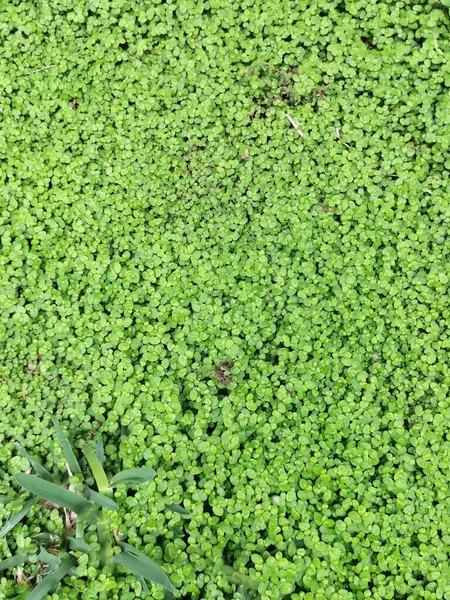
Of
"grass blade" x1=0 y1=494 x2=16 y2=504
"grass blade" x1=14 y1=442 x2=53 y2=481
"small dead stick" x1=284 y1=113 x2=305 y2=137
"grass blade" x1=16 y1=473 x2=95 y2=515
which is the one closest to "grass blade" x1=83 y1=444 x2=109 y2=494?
"grass blade" x1=16 y1=473 x2=95 y2=515

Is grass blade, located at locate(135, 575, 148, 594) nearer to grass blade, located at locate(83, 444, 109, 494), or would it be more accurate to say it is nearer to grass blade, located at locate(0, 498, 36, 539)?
grass blade, located at locate(83, 444, 109, 494)

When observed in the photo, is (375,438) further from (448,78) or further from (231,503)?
(448,78)

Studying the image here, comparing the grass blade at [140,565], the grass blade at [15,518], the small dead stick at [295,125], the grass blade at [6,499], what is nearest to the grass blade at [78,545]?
the grass blade at [140,565]

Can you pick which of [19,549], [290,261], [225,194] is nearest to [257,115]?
[225,194]

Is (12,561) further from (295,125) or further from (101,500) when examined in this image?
(295,125)

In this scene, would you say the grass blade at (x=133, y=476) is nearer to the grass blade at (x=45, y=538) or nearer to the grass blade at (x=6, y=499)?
the grass blade at (x=45, y=538)
